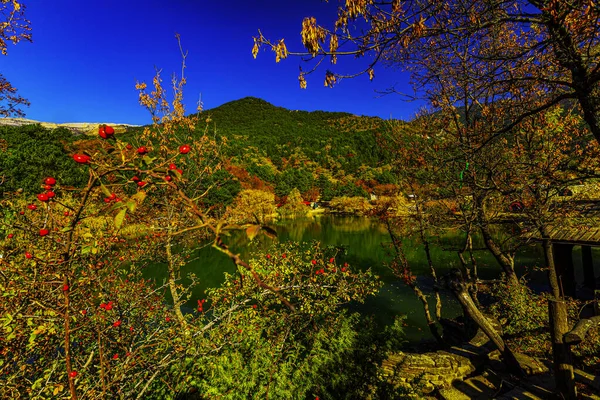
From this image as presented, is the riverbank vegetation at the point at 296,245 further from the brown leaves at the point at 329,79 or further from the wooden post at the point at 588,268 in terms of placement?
the wooden post at the point at 588,268

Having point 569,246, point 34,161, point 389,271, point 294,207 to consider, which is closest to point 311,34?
point 569,246

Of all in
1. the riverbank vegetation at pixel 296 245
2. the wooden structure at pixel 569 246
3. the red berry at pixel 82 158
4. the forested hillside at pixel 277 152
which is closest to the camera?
the red berry at pixel 82 158

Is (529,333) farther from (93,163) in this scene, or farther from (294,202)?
(294,202)

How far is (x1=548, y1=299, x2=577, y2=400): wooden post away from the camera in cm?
521

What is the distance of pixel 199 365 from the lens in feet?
11.2

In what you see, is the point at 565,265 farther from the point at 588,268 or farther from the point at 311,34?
the point at 311,34

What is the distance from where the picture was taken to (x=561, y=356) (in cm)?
531

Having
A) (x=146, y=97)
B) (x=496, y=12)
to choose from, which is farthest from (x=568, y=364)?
(x=146, y=97)

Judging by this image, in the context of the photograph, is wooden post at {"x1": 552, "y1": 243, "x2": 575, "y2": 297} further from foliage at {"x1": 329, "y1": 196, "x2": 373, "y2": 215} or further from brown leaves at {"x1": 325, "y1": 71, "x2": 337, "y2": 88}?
foliage at {"x1": 329, "y1": 196, "x2": 373, "y2": 215}

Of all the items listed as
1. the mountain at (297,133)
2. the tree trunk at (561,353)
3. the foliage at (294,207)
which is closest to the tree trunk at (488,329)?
the tree trunk at (561,353)

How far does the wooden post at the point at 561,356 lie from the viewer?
17.1 feet

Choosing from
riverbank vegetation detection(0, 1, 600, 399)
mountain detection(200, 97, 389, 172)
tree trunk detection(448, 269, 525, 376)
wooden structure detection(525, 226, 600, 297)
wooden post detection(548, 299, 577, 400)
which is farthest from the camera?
mountain detection(200, 97, 389, 172)

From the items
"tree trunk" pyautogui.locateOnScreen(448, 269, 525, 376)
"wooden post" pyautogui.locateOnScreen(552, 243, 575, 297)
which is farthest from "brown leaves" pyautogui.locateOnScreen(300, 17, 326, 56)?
"wooden post" pyautogui.locateOnScreen(552, 243, 575, 297)

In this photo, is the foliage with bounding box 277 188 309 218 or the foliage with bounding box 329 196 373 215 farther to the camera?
the foliage with bounding box 277 188 309 218
